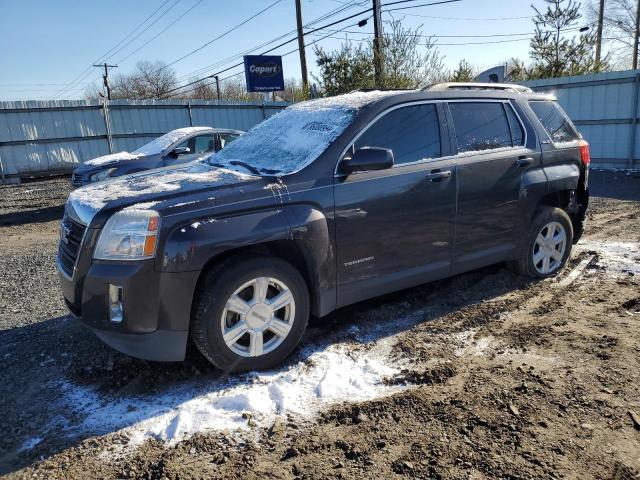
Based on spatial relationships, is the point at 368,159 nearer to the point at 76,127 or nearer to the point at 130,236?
the point at 130,236

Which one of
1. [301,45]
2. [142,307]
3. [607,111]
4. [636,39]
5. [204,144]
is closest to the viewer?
[142,307]

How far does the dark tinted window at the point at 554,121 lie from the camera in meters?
5.06

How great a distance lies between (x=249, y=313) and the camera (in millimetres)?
3289

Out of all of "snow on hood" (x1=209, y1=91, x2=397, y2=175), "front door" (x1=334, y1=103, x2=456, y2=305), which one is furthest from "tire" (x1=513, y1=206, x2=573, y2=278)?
"snow on hood" (x1=209, y1=91, x2=397, y2=175)

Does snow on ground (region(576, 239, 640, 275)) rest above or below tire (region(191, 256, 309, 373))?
below

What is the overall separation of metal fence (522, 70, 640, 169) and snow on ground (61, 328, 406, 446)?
13.0m

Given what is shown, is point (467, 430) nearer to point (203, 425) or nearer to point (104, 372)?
point (203, 425)

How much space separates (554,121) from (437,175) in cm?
203

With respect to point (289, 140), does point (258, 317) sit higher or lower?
lower

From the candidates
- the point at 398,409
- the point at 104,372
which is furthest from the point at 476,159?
the point at 104,372

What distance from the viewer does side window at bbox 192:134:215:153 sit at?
10562mm

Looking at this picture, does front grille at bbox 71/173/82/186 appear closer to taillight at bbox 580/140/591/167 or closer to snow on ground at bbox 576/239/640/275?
taillight at bbox 580/140/591/167

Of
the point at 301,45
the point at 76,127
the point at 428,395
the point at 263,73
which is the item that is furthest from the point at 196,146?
the point at 301,45

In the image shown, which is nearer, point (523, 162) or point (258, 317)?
point (258, 317)
